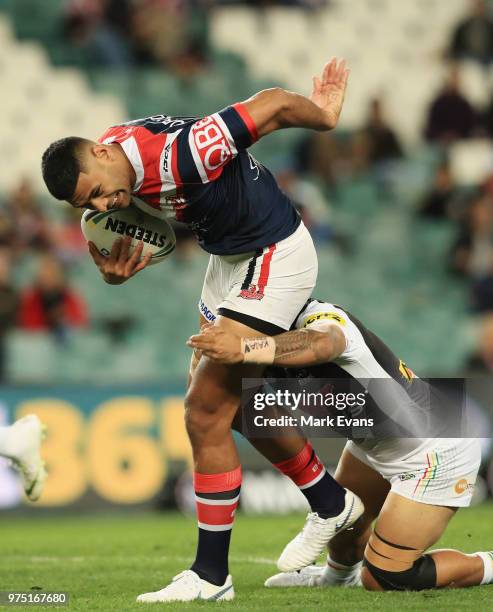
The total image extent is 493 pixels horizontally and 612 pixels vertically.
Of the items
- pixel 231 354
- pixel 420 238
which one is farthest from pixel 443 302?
pixel 231 354

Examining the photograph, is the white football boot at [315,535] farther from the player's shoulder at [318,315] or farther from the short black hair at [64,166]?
the short black hair at [64,166]

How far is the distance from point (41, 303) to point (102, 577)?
5477mm

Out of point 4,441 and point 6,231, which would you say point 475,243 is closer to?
point 6,231

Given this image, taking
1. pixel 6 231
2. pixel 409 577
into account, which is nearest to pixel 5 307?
pixel 6 231

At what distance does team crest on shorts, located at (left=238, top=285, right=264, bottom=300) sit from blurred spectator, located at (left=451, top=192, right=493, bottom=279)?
25.0ft

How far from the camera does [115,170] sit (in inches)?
208

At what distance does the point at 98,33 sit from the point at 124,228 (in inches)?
384

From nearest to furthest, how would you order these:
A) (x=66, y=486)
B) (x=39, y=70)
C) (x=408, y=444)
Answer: (x=408, y=444), (x=66, y=486), (x=39, y=70)

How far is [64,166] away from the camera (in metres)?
5.21

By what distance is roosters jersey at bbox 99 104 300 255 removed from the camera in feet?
17.6

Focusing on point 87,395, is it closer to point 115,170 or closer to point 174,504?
point 174,504

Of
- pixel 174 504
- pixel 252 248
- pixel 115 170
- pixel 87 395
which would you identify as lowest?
pixel 174 504

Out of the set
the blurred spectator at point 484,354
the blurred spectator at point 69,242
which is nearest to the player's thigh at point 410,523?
the blurred spectator at point 484,354

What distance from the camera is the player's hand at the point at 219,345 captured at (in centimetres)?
498
